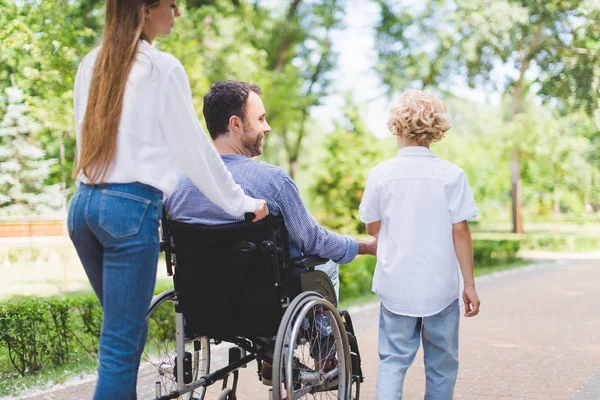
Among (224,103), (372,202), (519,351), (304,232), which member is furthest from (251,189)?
(519,351)

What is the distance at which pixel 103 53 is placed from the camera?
82.0 inches

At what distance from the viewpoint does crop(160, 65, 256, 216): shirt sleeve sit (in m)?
2.11

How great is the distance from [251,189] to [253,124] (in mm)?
291

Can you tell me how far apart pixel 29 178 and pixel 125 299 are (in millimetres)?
24066

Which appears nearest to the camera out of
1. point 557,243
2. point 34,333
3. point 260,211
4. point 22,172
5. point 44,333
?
point 260,211

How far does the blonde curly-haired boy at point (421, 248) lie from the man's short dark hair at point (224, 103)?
625mm

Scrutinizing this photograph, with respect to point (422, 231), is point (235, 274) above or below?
below

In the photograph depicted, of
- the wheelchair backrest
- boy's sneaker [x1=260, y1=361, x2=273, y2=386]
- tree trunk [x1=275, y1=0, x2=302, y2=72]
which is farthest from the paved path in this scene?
tree trunk [x1=275, y1=0, x2=302, y2=72]

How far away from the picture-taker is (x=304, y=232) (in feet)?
9.70

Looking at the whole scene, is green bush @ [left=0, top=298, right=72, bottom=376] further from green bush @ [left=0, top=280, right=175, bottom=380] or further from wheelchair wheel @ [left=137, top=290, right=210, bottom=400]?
wheelchair wheel @ [left=137, top=290, right=210, bottom=400]

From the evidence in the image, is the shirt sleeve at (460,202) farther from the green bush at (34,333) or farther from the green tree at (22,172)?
the green tree at (22,172)

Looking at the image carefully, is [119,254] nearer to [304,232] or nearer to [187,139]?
[187,139]

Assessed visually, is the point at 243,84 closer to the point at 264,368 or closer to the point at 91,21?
the point at 264,368

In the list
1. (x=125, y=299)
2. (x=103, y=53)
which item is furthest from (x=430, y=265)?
(x=103, y=53)
